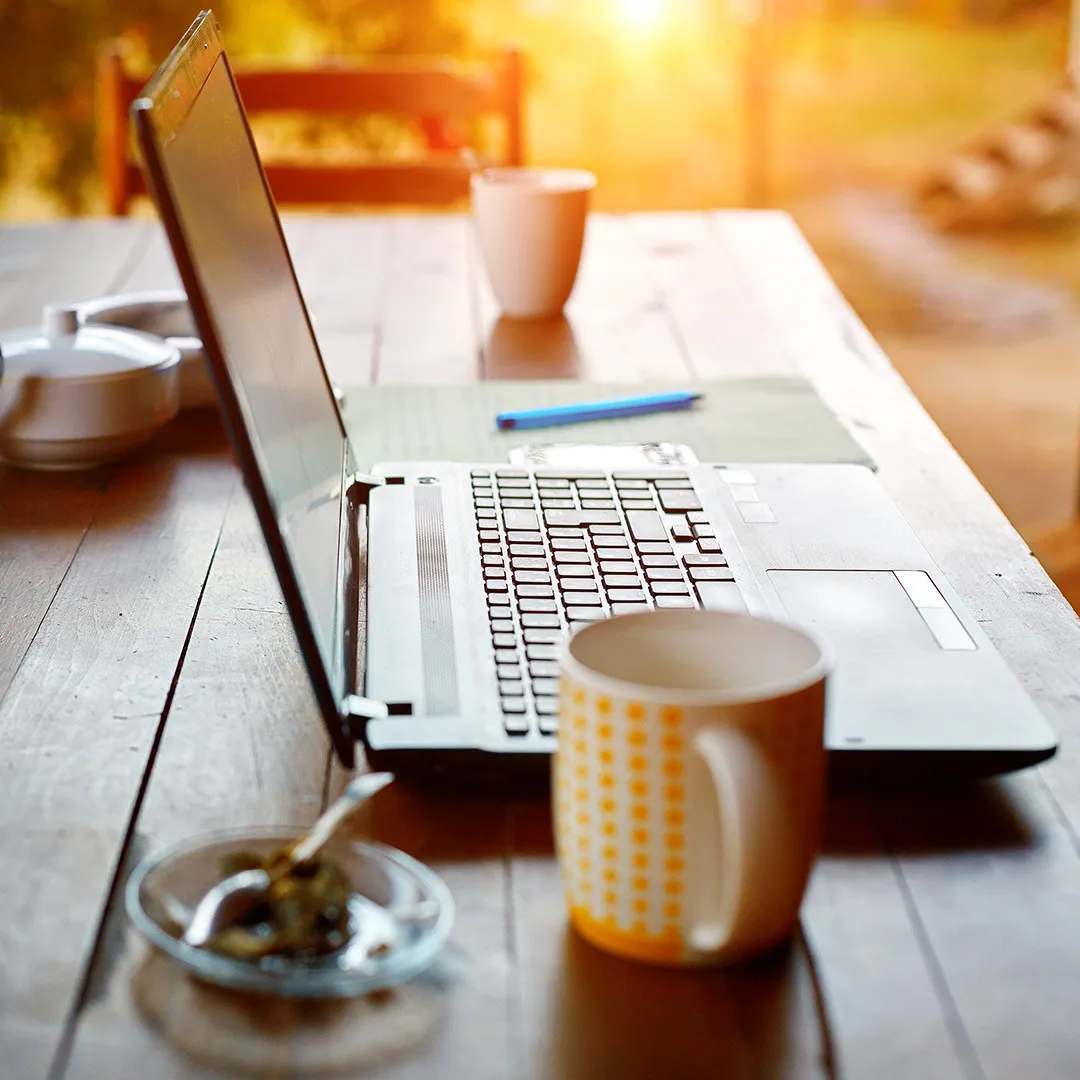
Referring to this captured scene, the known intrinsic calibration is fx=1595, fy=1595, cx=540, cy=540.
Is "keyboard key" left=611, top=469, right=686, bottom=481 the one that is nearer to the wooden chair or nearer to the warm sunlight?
the wooden chair

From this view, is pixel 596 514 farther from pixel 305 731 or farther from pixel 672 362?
pixel 672 362

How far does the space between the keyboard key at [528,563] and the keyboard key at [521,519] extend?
0.15 feet

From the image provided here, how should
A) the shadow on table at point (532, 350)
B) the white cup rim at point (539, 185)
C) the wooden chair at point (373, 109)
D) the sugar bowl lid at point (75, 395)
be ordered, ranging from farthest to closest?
the wooden chair at point (373, 109), the white cup rim at point (539, 185), the shadow on table at point (532, 350), the sugar bowl lid at point (75, 395)

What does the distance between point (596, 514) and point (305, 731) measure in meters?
0.23

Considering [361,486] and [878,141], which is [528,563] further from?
[878,141]

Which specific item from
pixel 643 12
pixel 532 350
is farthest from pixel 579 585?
pixel 643 12

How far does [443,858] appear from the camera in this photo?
53 cm

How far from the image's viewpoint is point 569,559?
0.73 metres

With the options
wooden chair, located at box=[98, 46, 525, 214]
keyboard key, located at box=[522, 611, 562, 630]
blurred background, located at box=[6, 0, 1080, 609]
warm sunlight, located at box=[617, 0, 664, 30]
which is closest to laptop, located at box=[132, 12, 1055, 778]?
keyboard key, located at box=[522, 611, 562, 630]

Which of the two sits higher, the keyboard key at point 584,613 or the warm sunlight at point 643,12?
the keyboard key at point 584,613

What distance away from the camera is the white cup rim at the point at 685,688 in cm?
43

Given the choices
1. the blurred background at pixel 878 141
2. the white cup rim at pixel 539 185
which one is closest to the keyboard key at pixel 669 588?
the white cup rim at pixel 539 185

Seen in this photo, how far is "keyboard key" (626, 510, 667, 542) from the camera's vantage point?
77 cm

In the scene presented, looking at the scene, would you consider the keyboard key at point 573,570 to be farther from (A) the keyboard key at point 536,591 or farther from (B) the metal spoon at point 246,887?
(B) the metal spoon at point 246,887
